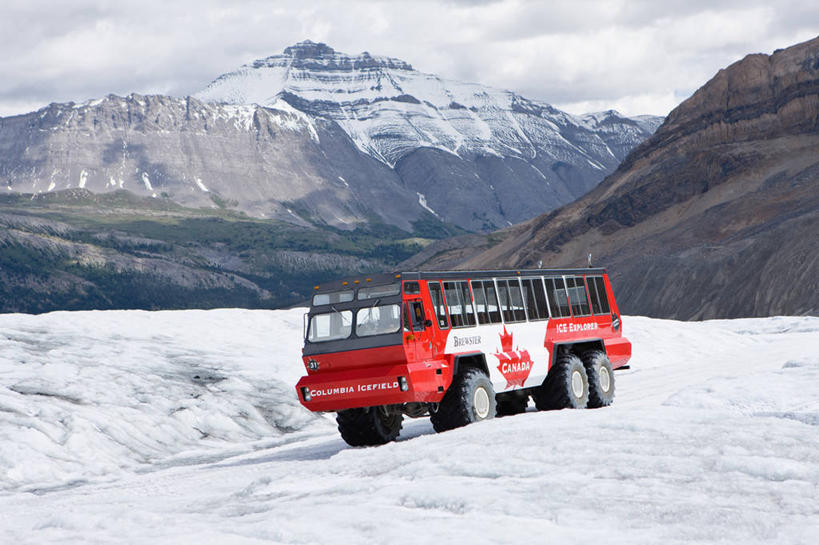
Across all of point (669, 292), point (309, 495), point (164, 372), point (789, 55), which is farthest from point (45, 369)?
point (789, 55)

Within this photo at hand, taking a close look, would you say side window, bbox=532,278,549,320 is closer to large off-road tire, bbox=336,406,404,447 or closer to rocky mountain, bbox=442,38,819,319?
large off-road tire, bbox=336,406,404,447

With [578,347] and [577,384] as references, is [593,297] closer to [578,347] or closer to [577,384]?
[578,347]

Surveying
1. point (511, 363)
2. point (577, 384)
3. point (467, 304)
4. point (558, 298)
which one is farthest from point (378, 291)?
point (577, 384)

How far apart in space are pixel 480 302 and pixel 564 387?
2.73 m

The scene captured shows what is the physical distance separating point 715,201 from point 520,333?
99.2 meters

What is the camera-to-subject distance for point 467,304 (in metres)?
16.8

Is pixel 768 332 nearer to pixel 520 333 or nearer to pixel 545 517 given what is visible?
pixel 520 333

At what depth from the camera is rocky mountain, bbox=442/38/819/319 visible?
76188mm

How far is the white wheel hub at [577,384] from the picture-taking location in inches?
730

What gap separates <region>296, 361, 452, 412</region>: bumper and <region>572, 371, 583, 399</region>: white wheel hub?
376 centimetres

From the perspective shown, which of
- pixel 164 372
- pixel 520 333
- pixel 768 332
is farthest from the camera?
pixel 768 332

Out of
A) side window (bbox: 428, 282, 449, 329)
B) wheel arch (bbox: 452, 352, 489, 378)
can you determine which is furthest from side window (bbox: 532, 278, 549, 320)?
side window (bbox: 428, 282, 449, 329)

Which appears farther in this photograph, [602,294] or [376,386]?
[602,294]

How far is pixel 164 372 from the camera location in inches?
1033
